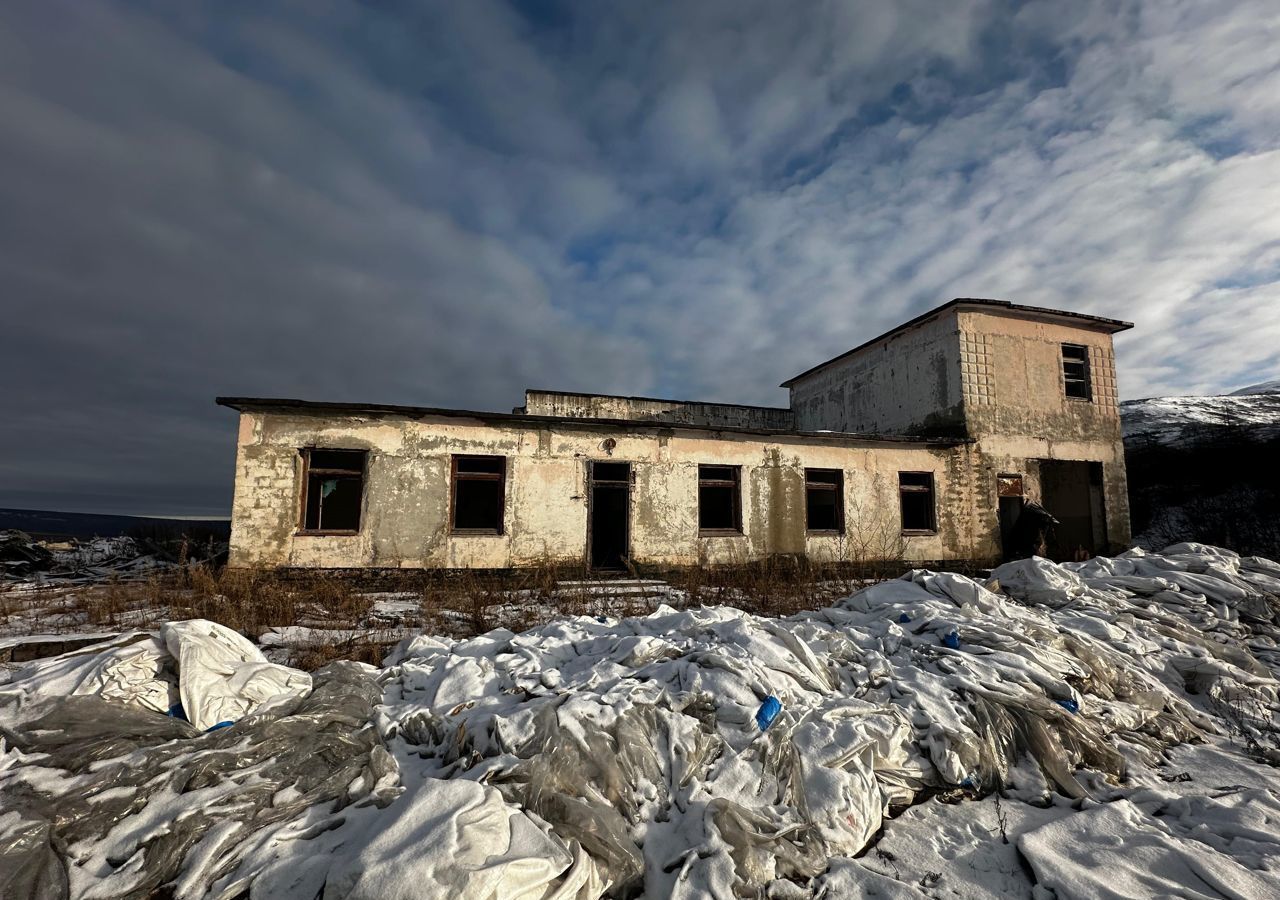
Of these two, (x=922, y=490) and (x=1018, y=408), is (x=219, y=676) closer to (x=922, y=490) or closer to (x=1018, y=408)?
(x=922, y=490)

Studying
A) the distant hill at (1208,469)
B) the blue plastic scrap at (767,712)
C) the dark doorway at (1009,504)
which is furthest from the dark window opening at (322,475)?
the distant hill at (1208,469)

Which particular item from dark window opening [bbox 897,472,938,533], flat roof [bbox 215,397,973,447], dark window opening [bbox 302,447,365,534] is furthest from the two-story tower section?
dark window opening [bbox 302,447,365,534]

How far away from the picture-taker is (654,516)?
11.0 meters

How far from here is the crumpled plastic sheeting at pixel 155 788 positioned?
98.8 inches

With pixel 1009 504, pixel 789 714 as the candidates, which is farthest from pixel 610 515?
pixel 789 714

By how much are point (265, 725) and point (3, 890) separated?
1147 mm

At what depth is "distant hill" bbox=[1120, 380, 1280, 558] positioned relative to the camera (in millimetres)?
15664

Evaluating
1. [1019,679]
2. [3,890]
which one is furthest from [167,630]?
[1019,679]

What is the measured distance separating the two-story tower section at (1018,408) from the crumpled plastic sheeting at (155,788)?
13192 millimetres

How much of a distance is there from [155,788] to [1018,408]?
1602 centimetres

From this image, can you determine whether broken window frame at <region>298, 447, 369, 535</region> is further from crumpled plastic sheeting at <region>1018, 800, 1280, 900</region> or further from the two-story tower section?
the two-story tower section

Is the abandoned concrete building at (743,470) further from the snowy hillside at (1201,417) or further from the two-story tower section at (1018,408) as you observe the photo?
the snowy hillside at (1201,417)

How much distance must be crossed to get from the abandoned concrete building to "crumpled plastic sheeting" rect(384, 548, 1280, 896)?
5.09 meters

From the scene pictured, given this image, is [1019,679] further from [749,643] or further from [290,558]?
[290,558]
